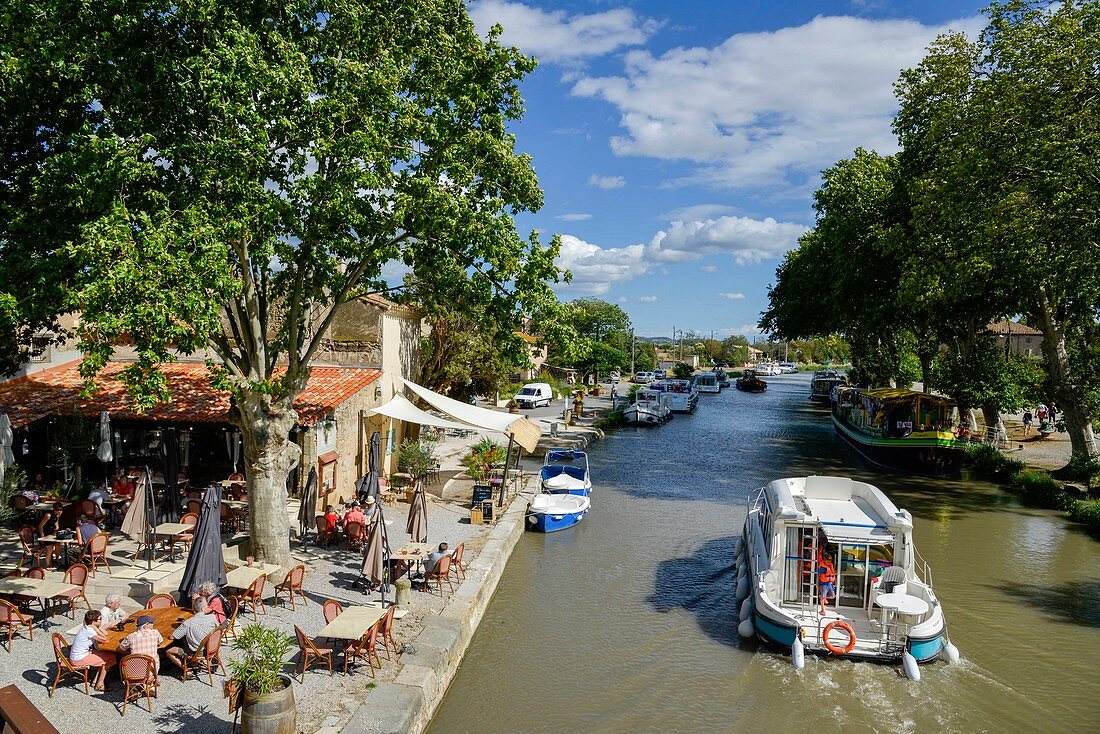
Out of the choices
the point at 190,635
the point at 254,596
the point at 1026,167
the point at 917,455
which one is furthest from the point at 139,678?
the point at 917,455

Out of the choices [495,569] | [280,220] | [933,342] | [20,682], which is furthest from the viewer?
[933,342]

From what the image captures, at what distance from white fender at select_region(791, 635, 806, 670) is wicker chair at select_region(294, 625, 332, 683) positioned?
7175mm

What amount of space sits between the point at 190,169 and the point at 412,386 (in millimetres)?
10931

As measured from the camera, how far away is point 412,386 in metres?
21.0

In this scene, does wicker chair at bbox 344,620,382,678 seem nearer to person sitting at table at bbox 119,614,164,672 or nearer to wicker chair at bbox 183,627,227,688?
wicker chair at bbox 183,627,227,688

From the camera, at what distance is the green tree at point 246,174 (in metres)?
9.69

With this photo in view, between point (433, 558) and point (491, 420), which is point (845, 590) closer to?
point (433, 558)

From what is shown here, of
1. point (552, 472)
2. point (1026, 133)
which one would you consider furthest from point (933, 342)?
point (552, 472)

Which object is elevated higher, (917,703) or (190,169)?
(190,169)

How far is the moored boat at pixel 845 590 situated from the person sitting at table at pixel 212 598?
8.41m

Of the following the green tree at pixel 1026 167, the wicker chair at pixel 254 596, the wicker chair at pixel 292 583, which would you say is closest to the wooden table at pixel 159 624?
the wicker chair at pixel 254 596

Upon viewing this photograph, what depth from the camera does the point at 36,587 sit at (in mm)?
10117

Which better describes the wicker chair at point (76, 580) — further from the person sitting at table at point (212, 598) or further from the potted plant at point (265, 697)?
the potted plant at point (265, 697)

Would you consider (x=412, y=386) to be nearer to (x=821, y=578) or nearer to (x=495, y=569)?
(x=495, y=569)
